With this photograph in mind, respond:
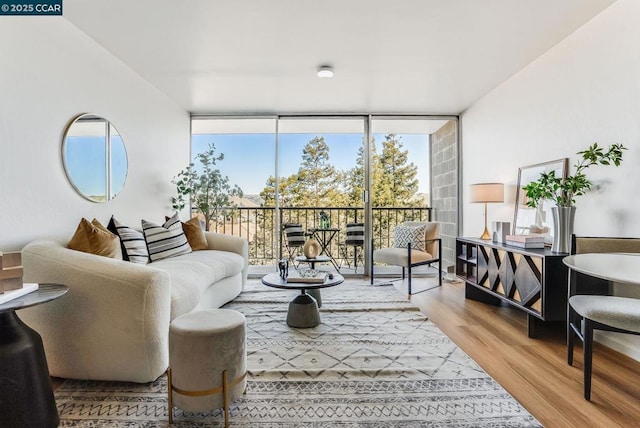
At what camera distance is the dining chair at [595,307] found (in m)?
1.71

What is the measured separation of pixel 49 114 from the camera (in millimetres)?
2410

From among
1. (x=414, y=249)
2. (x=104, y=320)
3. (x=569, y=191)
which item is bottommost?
(x=104, y=320)

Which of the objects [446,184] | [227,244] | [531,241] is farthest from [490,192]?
[227,244]

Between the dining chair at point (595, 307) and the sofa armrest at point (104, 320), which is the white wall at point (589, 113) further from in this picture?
the sofa armrest at point (104, 320)

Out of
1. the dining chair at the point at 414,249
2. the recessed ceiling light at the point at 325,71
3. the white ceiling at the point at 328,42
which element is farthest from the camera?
the dining chair at the point at 414,249

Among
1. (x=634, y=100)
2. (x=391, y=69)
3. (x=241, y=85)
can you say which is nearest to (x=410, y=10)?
(x=391, y=69)

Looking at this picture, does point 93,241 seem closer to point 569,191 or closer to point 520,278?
point 520,278

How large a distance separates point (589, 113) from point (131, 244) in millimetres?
3750

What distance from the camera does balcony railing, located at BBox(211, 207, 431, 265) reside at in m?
5.98

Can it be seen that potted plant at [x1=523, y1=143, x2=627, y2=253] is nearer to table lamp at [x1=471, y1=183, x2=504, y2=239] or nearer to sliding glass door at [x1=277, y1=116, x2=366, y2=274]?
table lamp at [x1=471, y1=183, x2=504, y2=239]

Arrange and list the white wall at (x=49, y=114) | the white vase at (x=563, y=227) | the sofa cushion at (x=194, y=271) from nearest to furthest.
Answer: the white wall at (x=49, y=114)
the sofa cushion at (x=194, y=271)
the white vase at (x=563, y=227)

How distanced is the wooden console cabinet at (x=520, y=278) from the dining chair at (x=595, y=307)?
16 cm

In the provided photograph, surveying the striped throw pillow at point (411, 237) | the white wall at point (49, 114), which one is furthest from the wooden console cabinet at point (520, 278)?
the white wall at point (49, 114)

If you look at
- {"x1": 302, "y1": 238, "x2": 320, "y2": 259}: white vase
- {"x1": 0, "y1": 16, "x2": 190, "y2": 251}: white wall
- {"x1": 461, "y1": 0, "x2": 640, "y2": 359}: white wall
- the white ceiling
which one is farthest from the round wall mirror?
{"x1": 461, "y1": 0, "x2": 640, "y2": 359}: white wall
